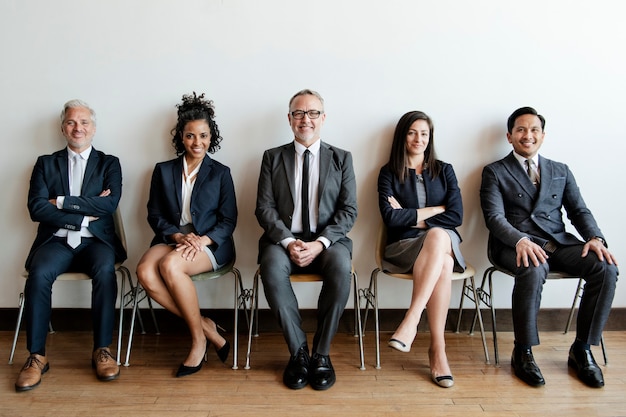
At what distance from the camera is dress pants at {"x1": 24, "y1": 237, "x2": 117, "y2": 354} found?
255 cm

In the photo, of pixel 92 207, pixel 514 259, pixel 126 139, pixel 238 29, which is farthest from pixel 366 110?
pixel 92 207

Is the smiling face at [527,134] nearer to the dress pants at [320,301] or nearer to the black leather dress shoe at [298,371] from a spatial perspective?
the dress pants at [320,301]

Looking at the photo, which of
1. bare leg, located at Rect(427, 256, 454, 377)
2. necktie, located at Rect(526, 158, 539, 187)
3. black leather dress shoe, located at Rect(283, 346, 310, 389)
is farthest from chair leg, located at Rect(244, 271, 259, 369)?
necktie, located at Rect(526, 158, 539, 187)

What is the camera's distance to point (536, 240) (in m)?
2.75

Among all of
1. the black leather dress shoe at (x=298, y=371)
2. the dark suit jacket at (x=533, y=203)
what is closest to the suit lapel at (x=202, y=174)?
the black leather dress shoe at (x=298, y=371)

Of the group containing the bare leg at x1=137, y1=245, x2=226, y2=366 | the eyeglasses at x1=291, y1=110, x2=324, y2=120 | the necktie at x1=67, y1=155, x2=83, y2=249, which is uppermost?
the eyeglasses at x1=291, y1=110, x2=324, y2=120

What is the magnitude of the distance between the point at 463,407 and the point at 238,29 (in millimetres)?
2549

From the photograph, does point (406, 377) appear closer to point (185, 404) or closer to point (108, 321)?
A: point (185, 404)

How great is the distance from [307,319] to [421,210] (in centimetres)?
110

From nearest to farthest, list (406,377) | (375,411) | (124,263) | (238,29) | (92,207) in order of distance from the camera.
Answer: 1. (375,411)
2. (406,377)
3. (92,207)
4. (238,29)
5. (124,263)

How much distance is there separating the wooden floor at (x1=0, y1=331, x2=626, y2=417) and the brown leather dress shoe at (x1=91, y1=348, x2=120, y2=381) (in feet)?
0.12

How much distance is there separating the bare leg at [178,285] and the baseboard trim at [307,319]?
0.55 meters

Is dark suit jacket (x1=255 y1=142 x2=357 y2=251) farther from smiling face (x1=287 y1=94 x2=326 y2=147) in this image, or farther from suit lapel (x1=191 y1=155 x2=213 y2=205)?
suit lapel (x1=191 y1=155 x2=213 y2=205)

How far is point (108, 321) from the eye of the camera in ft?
8.61
